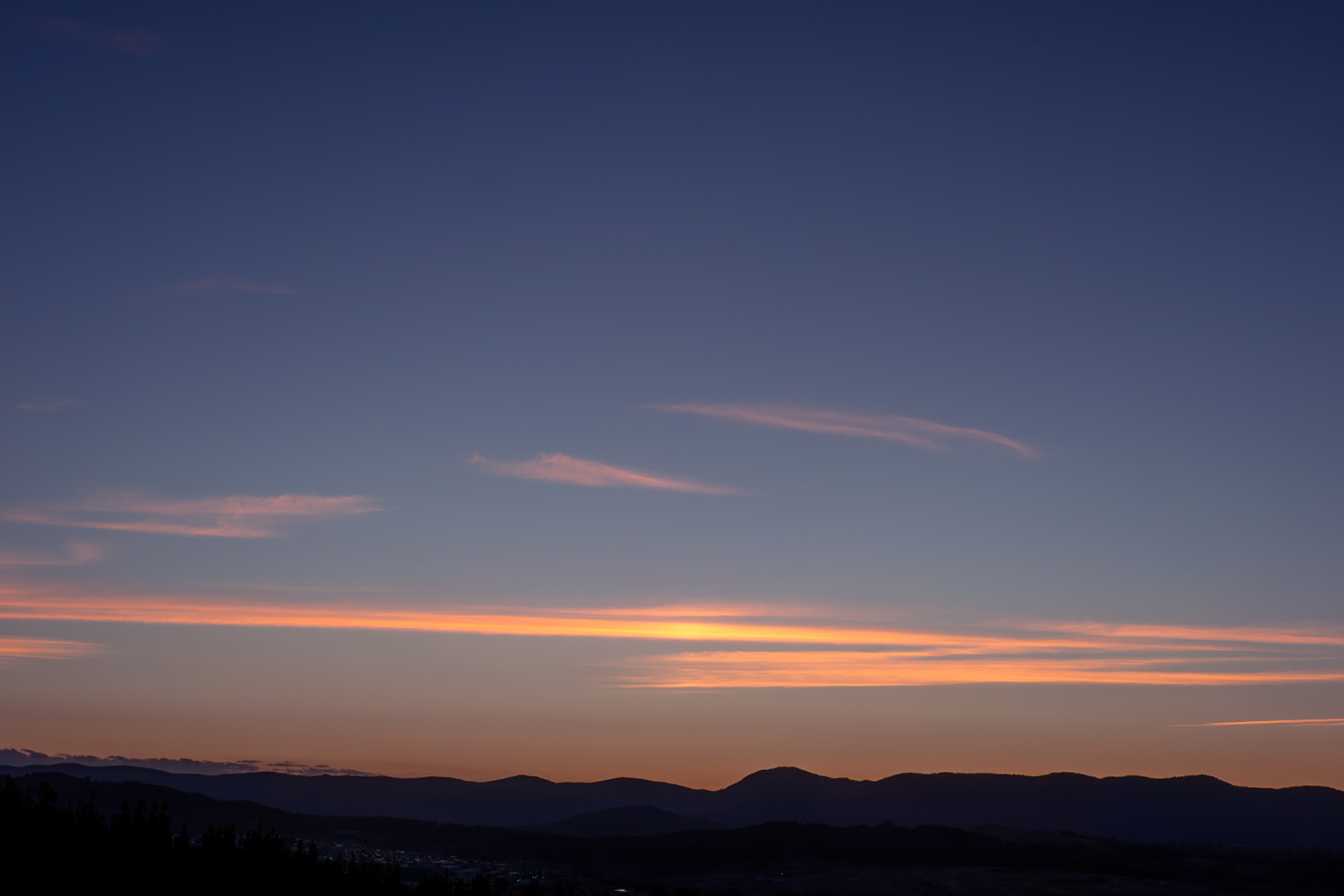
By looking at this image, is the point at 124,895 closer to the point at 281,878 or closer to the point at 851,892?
the point at 281,878

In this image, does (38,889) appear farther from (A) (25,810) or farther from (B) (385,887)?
(B) (385,887)

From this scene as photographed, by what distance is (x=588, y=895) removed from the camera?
199m

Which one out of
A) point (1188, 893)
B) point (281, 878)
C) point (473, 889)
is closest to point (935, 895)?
point (1188, 893)

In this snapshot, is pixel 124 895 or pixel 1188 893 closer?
pixel 124 895

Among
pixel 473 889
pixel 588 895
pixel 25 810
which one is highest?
pixel 25 810

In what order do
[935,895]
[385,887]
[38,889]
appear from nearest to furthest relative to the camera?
[38,889] → [385,887] → [935,895]

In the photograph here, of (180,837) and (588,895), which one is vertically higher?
(180,837)

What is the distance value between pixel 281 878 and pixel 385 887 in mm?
11727

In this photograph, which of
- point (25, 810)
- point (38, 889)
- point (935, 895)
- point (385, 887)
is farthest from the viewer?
point (935, 895)

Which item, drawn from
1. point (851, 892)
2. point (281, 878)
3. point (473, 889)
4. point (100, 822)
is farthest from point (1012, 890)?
point (100, 822)

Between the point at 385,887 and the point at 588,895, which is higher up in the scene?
the point at 385,887

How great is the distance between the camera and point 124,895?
105062mm

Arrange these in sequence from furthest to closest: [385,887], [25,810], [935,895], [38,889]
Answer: [935,895]
[385,887]
[25,810]
[38,889]

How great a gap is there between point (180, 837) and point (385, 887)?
24546mm
